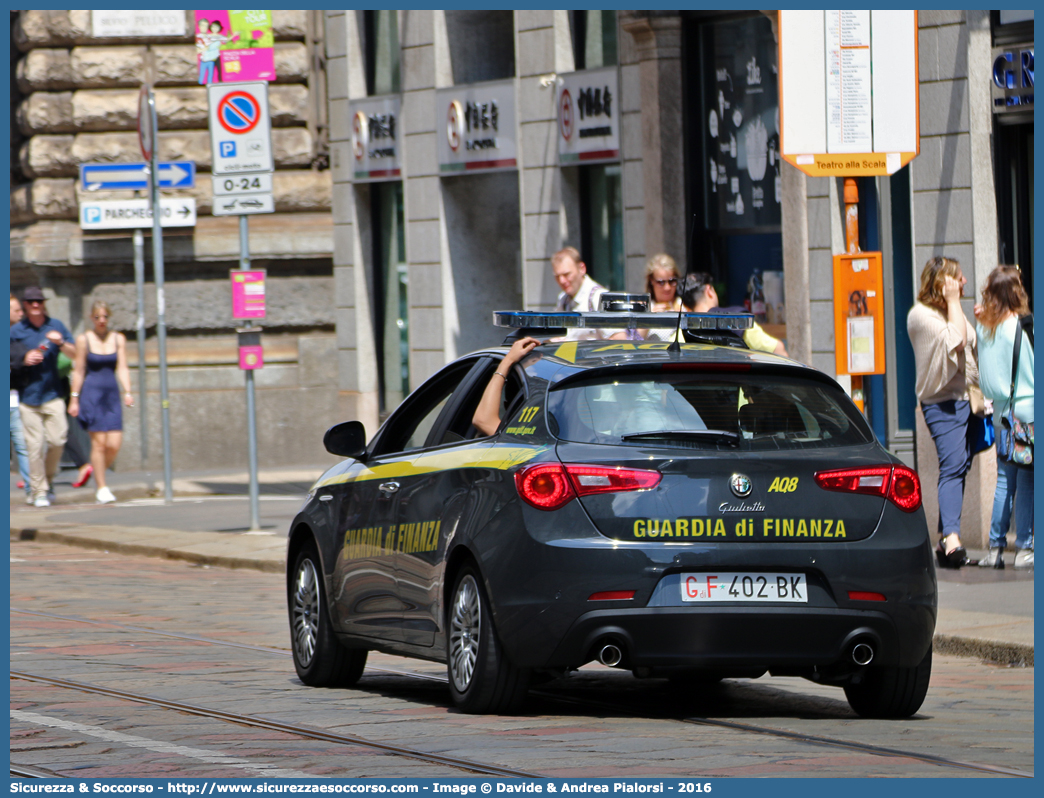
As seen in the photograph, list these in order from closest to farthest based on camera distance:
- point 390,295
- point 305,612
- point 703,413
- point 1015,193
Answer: point 703,413 < point 305,612 < point 1015,193 < point 390,295

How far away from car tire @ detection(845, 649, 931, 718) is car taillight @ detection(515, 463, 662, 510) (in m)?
1.19

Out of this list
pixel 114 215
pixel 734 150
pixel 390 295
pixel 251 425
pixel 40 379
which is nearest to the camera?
pixel 251 425

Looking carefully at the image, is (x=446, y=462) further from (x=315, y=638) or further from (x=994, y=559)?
(x=994, y=559)

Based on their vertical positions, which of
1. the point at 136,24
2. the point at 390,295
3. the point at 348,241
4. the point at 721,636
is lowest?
the point at 721,636

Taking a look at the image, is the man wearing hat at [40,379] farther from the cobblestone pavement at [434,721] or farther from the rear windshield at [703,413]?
the rear windshield at [703,413]

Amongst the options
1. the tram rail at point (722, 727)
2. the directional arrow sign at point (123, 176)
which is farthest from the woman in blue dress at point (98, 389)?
the tram rail at point (722, 727)

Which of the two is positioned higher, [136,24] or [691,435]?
[136,24]

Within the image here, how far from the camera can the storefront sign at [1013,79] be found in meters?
13.3

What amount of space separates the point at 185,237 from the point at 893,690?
682 inches

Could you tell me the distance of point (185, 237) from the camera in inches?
923

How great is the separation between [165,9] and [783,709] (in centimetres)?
1739

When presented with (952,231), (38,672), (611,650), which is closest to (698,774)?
(611,650)

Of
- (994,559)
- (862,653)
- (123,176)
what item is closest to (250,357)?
(123,176)

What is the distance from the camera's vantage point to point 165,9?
916 inches
